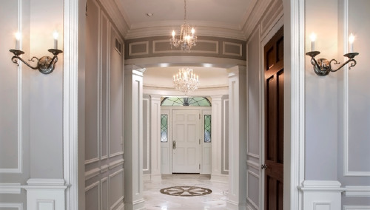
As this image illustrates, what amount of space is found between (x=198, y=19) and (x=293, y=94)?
2799 millimetres

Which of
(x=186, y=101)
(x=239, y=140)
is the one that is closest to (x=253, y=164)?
(x=239, y=140)

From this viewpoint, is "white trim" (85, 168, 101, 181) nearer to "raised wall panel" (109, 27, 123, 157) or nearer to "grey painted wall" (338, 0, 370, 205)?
"raised wall panel" (109, 27, 123, 157)

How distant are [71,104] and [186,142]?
7.45 metres

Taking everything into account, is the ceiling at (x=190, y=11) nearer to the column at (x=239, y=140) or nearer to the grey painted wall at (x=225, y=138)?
the column at (x=239, y=140)

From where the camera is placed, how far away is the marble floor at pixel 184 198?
18.6 feet

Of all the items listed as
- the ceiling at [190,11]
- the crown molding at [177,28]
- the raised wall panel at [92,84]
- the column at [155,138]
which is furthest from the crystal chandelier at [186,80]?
the raised wall panel at [92,84]

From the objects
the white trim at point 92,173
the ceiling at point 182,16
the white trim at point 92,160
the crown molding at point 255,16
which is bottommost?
the white trim at point 92,173

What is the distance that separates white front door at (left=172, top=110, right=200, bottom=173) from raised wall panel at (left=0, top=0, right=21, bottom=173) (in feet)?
23.9

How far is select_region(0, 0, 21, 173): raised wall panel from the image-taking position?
2.32 meters

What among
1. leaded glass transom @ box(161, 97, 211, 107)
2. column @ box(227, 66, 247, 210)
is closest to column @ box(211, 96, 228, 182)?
leaded glass transom @ box(161, 97, 211, 107)

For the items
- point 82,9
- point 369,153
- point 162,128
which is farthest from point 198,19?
point 162,128

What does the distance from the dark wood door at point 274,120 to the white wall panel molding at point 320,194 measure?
717mm

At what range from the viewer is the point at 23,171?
2.32 meters

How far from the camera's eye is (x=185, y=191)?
696 cm
